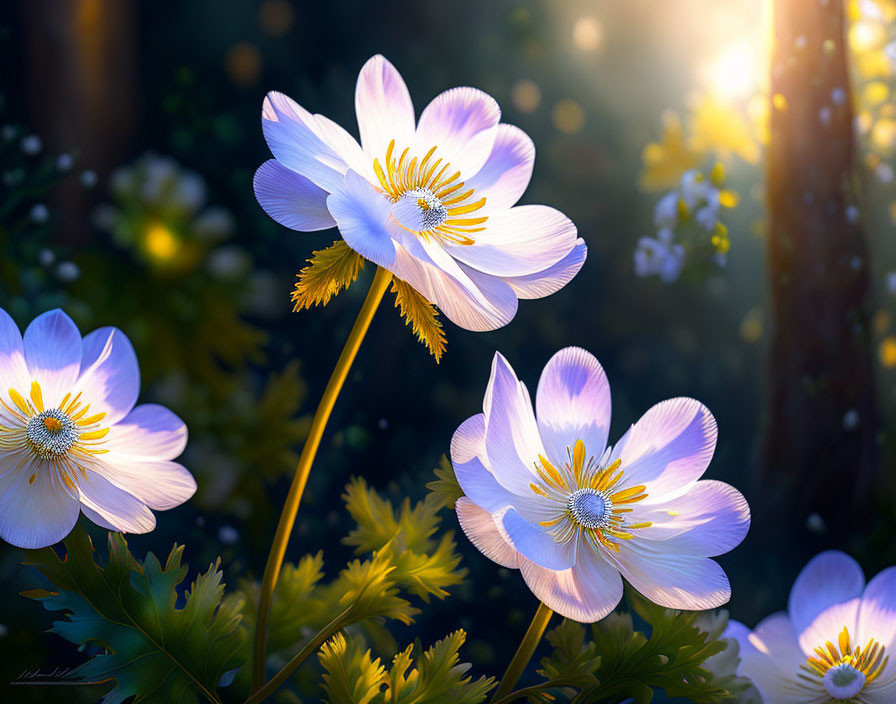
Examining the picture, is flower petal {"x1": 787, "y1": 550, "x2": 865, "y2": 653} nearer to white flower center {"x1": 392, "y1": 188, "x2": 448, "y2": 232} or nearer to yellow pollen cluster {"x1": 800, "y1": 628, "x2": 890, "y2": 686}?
yellow pollen cluster {"x1": 800, "y1": 628, "x2": 890, "y2": 686}

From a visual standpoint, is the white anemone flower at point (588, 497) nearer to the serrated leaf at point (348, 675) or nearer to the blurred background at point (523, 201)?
the serrated leaf at point (348, 675)

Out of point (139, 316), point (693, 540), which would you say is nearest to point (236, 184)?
point (139, 316)

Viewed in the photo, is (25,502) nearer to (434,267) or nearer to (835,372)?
(434,267)

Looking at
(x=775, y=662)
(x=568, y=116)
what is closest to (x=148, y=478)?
(x=775, y=662)

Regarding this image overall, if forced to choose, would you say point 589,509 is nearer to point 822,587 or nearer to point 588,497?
point 588,497
